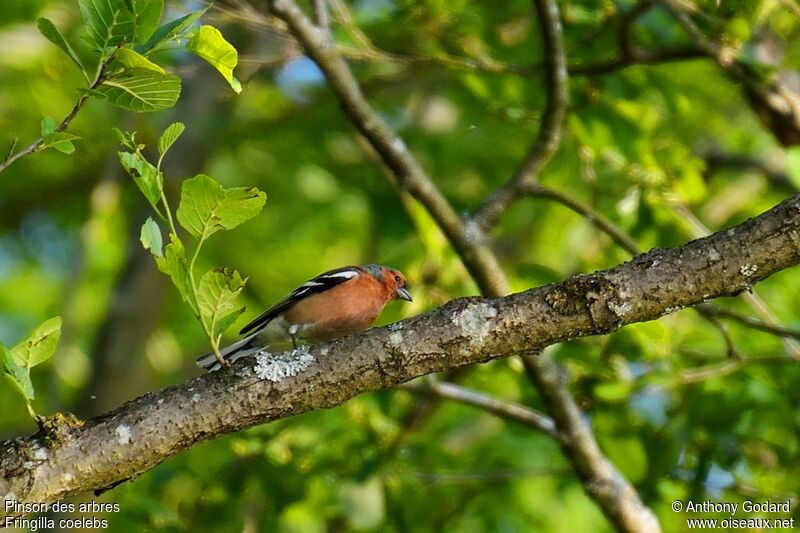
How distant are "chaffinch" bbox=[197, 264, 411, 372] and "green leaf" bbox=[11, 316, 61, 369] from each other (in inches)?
109

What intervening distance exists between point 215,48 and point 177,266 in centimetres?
86

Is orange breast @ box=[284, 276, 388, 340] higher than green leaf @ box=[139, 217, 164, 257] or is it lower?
lower

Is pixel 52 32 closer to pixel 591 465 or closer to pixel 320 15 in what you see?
pixel 320 15

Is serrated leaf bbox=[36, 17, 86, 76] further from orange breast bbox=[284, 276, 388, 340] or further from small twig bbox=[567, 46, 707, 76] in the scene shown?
small twig bbox=[567, 46, 707, 76]

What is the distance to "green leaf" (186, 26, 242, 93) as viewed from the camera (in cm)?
369

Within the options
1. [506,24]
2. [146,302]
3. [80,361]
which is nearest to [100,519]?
[146,302]

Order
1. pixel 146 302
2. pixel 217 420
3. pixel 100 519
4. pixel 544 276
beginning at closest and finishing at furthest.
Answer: pixel 217 420
pixel 544 276
pixel 100 519
pixel 146 302

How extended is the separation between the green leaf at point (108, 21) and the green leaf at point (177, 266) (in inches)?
30.8

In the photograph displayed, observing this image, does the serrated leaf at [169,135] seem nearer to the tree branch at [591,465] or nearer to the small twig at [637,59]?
the tree branch at [591,465]

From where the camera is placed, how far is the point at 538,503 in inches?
394

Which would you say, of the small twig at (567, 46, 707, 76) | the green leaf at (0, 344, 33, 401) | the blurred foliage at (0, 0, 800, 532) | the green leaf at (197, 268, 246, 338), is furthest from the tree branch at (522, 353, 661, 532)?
the green leaf at (0, 344, 33, 401)

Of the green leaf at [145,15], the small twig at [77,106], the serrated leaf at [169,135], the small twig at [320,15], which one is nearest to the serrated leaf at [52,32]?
the small twig at [77,106]

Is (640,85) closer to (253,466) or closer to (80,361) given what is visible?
(253,466)

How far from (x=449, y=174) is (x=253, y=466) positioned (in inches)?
183
